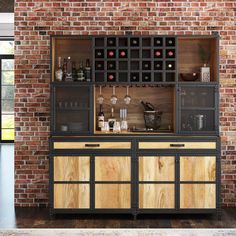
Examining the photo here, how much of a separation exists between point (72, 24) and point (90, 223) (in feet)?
8.10

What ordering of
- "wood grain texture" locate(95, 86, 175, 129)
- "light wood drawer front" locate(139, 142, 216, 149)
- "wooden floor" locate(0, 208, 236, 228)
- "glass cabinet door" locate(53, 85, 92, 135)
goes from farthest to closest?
"wood grain texture" locate(95, 86, 175, 129)
"glass cabinet door" locate(53, 85, 92, 135)
"light wood drawer front" locate(139, 142, 216, 149)
"wooden floor" locate(0, 208, 236, 228)

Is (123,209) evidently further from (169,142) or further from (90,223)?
(169,142)

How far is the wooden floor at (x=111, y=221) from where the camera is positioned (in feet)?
17.9

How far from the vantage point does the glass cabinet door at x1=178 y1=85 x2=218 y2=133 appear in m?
5.89

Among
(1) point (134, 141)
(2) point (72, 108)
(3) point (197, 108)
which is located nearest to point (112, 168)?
(1) point (134, 141)

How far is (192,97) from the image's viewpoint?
5.91 meters

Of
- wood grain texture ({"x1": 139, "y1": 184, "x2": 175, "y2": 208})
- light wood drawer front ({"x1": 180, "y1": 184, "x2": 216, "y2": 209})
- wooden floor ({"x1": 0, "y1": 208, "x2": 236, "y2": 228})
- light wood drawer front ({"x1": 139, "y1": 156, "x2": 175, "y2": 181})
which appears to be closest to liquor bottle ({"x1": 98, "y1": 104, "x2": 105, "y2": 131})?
light wood drawer front ({"x1": 139, "y1": 156, "x2": 175, "y2": 181})

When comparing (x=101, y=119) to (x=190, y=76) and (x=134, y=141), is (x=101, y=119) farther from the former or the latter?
(x=190, y=76)

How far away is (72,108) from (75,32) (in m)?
1.05

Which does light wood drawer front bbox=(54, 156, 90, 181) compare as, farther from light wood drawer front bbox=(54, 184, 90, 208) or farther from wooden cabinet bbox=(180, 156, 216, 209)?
wooden cabinet bbox=(180, 156, 216, 209)

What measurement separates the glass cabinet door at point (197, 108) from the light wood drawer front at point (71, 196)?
136cm

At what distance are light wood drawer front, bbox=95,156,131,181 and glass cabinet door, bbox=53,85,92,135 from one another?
0.44m

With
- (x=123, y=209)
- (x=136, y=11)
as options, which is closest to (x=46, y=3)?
(x=136, y=11)

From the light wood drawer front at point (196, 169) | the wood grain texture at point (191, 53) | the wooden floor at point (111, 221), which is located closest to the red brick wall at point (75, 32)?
the wood grain texture at point (191, 53)
